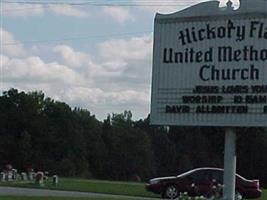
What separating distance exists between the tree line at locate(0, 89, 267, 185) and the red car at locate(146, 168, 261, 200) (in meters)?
49.5

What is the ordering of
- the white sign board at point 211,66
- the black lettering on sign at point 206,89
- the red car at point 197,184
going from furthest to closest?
the red car at point 197,184 → the black lettering on sign at point 206,89 → the white sign board at point 211,66

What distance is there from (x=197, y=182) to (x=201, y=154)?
179ft

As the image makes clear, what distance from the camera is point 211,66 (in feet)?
67.7

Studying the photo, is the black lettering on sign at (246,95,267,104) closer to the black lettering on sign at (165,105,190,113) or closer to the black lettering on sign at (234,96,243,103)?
the black lettering on sign at (234,96,243,103)

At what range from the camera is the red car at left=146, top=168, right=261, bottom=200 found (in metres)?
37.0

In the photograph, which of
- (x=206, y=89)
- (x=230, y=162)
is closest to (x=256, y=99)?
(x=206, y=89)

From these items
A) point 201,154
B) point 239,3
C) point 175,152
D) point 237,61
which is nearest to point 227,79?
point 237,61

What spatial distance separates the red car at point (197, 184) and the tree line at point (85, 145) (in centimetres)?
4950

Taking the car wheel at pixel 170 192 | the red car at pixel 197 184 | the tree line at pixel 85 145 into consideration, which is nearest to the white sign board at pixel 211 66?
the red car at pixel 197 184

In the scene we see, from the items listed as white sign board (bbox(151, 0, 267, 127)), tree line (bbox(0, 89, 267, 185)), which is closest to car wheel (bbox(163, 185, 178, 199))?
white sign board (bbox(151, 0, 267, 127))

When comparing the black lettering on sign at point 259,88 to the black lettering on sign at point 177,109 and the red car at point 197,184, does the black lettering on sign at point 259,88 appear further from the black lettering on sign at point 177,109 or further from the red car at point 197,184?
the red car at point 197,184

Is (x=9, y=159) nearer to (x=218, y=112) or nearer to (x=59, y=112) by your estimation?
(x=59, y=112)

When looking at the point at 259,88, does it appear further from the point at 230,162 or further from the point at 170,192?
the point at 170,192

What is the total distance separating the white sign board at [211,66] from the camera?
20141 mm
